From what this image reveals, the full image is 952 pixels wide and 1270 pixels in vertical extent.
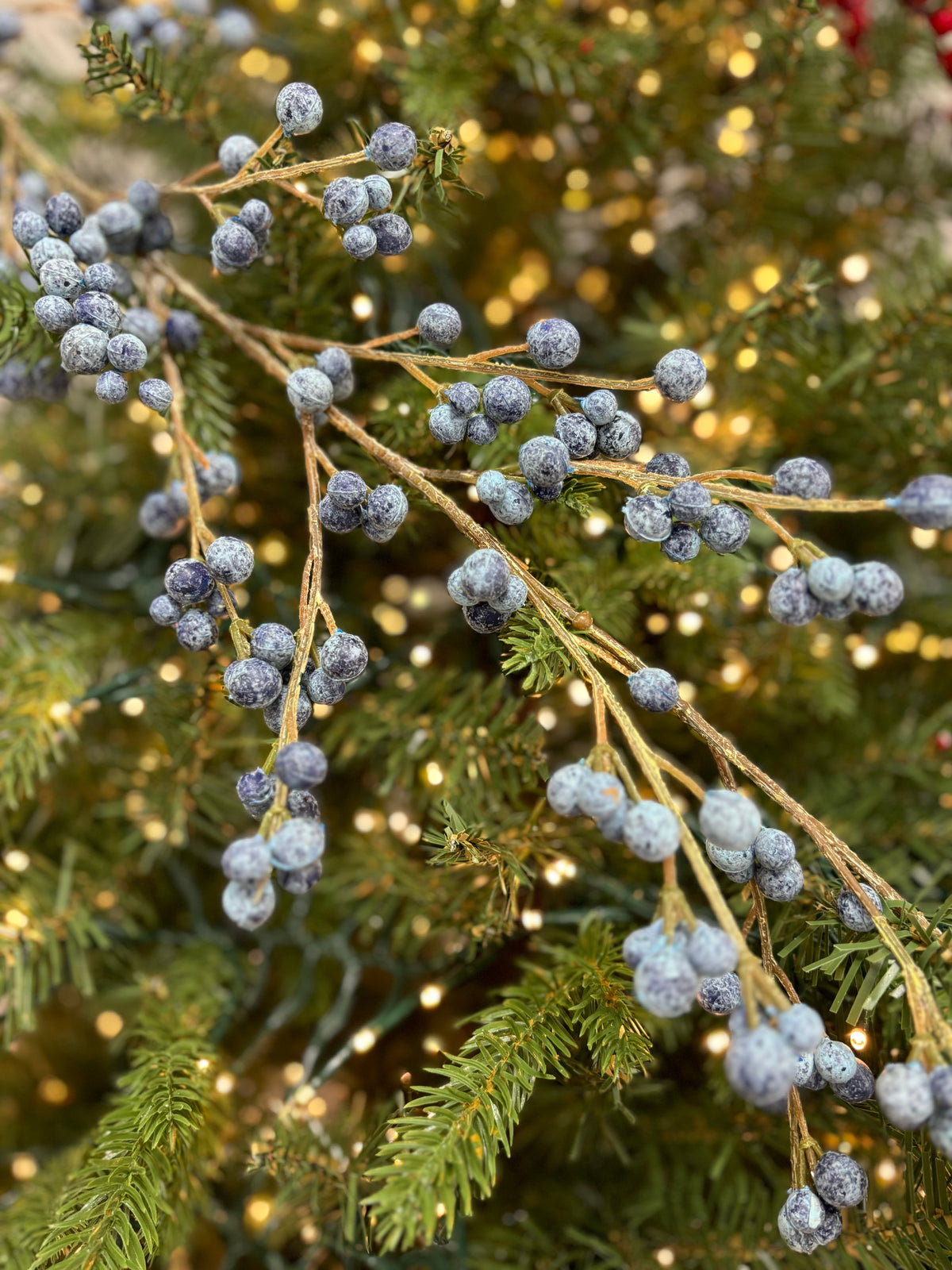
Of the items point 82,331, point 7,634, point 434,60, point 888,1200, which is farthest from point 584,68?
point 888,1200

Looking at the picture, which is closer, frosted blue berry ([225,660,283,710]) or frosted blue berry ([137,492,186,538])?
frosted blue berry ([225,660,283,710])

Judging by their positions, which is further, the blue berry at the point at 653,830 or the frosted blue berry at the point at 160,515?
the frosted blue berry at the point at 160,515

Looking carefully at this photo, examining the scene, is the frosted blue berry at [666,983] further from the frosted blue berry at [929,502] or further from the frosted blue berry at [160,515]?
the frosted blue berry at [160,515]

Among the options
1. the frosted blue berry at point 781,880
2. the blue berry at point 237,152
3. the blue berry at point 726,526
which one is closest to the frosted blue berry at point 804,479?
the blue berry at point 726,526

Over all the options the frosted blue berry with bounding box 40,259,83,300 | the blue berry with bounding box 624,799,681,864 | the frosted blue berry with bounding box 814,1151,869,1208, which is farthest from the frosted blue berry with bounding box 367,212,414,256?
the frosted blue berry with bounding box 814,1151,869,1208

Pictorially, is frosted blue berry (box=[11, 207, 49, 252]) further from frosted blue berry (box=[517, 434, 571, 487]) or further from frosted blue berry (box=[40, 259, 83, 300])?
frosted blue berry (box=[517, 434, 571, 487])

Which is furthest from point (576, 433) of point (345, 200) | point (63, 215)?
point (63, 215)
